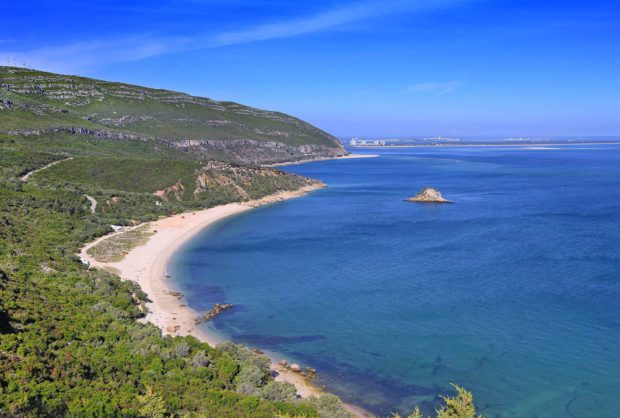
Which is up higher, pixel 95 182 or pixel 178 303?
pixel 95 182

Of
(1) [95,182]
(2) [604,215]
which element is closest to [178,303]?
(1) [95,182]

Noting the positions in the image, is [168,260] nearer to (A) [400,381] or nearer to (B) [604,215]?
(A) [400,381]

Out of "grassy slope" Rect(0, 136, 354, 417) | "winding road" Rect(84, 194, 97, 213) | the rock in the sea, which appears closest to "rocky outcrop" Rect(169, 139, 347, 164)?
"winding road" Rect(84, 194, 97, 213)

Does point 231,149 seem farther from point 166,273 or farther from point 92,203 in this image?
point 166,273

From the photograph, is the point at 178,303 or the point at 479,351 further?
the point at 178,303

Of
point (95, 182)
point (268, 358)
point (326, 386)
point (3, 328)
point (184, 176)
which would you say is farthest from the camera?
point (184, 176)

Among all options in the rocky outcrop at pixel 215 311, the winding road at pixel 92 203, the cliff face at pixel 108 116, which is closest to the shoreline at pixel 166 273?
the rocky outcrop at pixel 215 311

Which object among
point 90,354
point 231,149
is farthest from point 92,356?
point 231,149

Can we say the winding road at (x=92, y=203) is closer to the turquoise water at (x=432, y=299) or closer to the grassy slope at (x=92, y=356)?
the turquoise water at (x=432, y=299)
